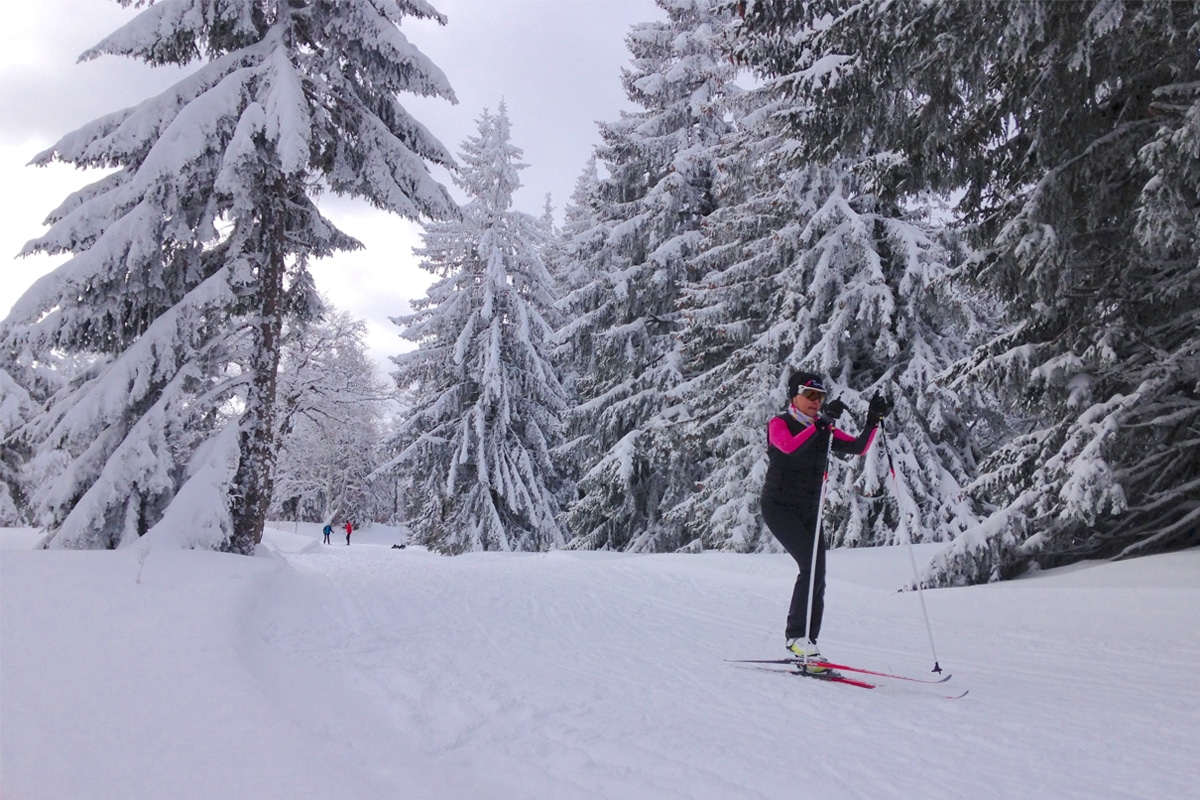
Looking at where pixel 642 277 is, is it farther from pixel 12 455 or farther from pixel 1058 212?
pixel 12 455

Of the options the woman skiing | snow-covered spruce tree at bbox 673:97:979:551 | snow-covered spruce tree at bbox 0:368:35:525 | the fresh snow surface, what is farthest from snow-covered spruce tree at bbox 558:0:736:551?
snow-covered spruce tree at bbox 0:368:35:525

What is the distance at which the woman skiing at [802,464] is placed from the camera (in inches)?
209

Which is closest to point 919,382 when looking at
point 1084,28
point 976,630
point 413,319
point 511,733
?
point 976,630

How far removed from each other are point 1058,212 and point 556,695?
259 inches

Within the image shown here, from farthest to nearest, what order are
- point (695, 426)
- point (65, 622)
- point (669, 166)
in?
point (669, 166)
point (695, 426)
point (65, 622)

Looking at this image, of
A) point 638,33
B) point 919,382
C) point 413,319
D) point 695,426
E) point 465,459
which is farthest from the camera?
point 413,319

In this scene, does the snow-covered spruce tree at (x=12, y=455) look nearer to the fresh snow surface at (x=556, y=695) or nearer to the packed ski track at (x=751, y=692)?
the fresh snow surface at (x=556, y=695)

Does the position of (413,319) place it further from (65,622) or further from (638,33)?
(65,622)

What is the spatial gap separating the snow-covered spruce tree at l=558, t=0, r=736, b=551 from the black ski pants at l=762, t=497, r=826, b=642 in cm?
1182

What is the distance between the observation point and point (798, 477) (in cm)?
547

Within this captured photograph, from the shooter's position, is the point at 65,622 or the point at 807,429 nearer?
the point at 65,622

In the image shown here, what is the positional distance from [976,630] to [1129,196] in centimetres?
459

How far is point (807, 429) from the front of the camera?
5336 millimetres

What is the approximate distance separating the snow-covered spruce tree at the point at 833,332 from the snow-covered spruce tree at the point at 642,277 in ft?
10.3
